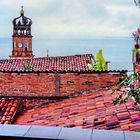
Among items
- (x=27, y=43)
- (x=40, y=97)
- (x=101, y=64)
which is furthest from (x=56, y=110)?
(x=27, y=43)

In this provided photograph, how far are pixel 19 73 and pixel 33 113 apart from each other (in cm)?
133

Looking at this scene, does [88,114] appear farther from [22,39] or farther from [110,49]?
[22,39]

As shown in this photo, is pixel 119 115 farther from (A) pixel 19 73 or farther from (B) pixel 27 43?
(B) pixel 27 43

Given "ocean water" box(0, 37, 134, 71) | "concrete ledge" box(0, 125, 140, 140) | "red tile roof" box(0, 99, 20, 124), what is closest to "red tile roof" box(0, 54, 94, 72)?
"ocean water" box(0, 37, 134, 71)

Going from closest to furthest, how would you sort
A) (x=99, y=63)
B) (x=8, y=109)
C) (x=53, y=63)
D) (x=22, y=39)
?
(x=8, y=109)
(x=99, y=63)
(x=53, y=63)
(x=22, y=39)

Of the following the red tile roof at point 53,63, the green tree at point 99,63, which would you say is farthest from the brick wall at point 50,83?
the red tile roof at point 53,63

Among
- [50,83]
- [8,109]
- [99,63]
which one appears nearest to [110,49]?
[99,63]

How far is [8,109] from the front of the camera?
734 centimetres

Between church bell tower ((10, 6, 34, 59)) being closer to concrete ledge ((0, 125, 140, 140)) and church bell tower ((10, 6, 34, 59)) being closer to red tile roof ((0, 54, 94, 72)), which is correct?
red tile roof ((0, 54, 94, 72))

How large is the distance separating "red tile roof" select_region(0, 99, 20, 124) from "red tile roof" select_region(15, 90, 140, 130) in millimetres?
169

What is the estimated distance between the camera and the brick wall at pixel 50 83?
8.41m

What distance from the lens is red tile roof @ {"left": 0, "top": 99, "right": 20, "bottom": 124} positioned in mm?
6625

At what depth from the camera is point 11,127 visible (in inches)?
66.9

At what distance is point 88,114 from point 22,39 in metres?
33.2
